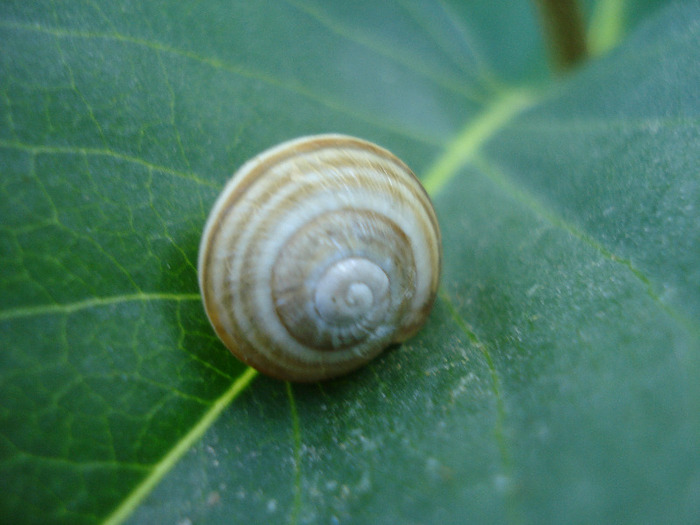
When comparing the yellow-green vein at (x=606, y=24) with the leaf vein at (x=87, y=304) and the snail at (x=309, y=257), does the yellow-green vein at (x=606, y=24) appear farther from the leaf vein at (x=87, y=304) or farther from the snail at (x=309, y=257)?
the leaf vein at (x=87, y=304)

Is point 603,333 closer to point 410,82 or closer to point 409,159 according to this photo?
point 409,159

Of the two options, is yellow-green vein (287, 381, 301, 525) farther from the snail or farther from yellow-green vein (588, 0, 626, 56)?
yellow-green vein (588, 0, 626, 56)

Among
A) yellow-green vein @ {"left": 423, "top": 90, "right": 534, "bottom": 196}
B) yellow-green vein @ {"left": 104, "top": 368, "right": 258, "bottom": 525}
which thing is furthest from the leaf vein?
yellow-green vein @ {"left": 423, "top": 90, "right": 534, "bottom": 196}

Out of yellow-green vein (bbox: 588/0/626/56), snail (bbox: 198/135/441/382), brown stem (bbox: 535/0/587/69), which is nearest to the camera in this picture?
snail (bbox: 198/135/441/382)

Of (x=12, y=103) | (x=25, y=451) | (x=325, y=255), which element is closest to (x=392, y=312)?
(x=325, y=255)

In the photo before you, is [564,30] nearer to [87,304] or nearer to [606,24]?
[606,24]

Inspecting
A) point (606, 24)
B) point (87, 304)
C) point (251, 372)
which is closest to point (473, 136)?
point (606, 24)

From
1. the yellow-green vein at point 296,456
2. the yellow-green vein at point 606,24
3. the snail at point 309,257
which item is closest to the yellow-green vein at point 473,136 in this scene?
the yellow-green vein at point 606,24
